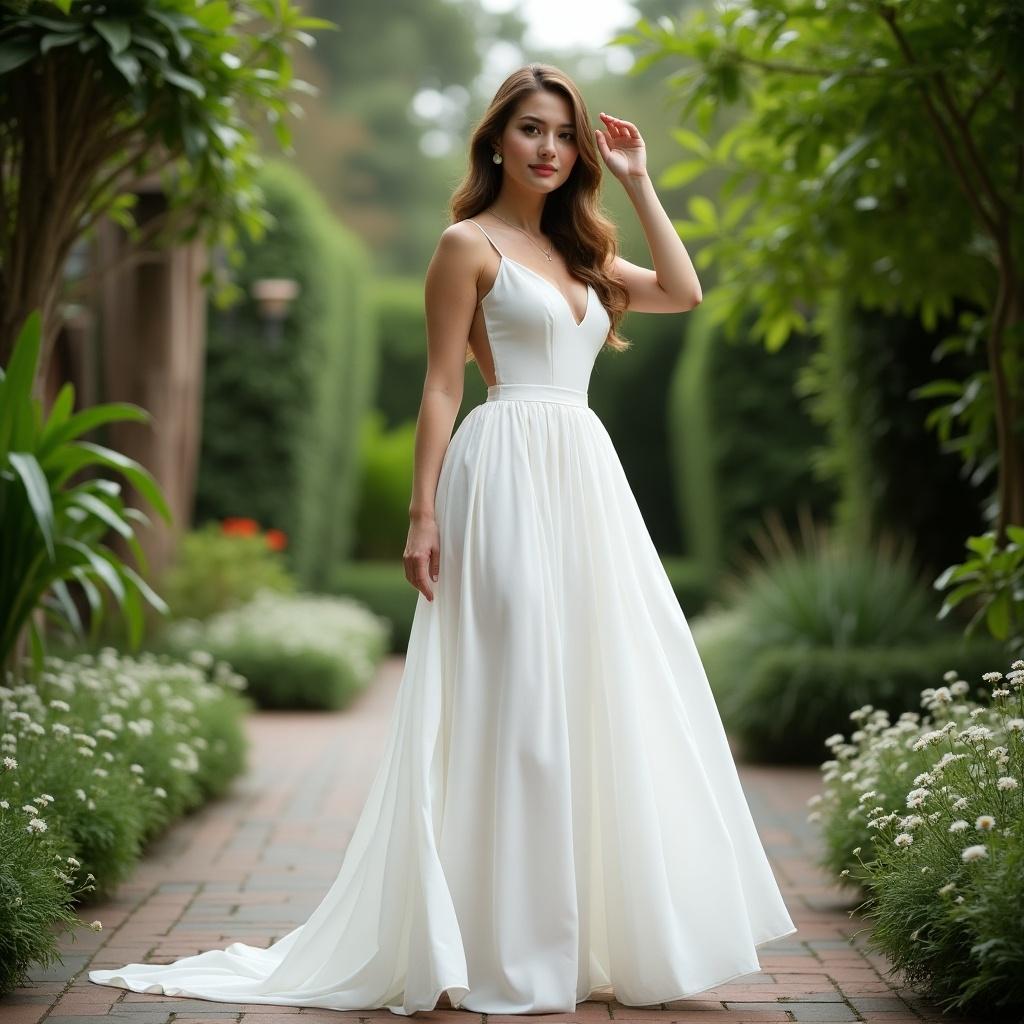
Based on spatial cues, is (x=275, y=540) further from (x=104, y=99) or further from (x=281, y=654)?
(x=104, y=99)

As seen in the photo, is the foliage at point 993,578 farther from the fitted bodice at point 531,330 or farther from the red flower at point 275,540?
the red flower at point 275,540

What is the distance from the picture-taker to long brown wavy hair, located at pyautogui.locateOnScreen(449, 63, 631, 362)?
304 cm

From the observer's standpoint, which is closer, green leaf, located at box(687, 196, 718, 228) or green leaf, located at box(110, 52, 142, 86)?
green leaf, located at box(110, 52, 142, 86)

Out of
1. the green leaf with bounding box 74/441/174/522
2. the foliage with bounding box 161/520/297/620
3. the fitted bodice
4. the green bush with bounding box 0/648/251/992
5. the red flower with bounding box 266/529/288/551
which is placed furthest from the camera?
the red flower with bounding box 266/529/288/551

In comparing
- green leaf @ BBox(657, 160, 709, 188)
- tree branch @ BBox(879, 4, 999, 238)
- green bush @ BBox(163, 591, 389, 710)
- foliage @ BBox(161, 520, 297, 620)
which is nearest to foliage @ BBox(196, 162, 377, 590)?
foliage @ BBox(161, 520, 297, 620)

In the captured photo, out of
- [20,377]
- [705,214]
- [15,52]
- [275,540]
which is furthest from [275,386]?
[15,52]

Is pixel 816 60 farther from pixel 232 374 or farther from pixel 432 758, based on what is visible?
pixel 232 374

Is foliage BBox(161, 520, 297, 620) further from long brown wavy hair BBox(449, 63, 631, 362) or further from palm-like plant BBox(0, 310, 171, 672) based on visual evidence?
long brown wavy hair BBox(449, 63, 631, 362)

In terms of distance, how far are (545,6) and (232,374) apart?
16.1 metres

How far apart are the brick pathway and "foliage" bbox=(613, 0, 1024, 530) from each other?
1.61 meters

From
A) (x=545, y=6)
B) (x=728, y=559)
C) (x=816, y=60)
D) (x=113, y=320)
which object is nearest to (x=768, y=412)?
(x=728, y=559)

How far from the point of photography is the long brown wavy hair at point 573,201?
3037 mm

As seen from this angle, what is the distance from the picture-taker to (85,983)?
9.84 ft

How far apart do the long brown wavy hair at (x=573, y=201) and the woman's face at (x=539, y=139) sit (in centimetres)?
3
